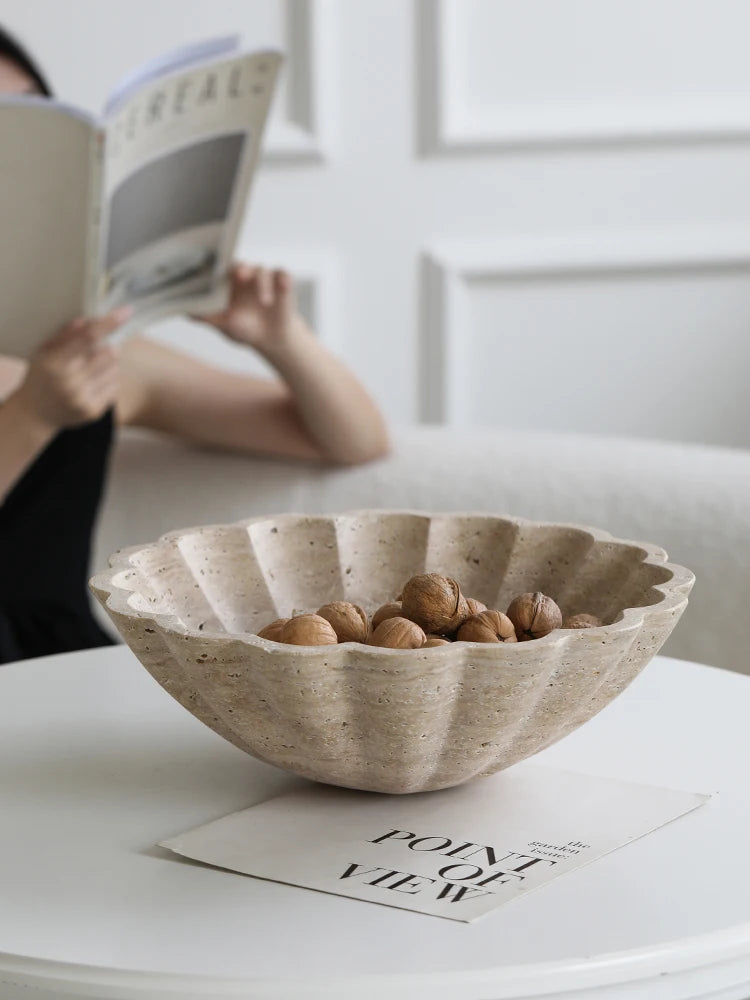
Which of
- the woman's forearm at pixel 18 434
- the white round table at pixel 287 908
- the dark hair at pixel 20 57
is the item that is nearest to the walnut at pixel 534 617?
the white round table at pixel 287 908

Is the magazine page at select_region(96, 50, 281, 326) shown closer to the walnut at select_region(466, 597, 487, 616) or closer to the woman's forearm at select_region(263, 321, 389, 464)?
the woman's forearm at select_region(263, 321, 389, 464)

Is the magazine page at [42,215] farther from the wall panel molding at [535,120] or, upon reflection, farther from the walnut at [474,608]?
the wall panel molding at [535,120]

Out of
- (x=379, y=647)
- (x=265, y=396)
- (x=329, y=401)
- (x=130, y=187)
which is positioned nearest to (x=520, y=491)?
(x=329, y=401)

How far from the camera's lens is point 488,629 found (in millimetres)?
619

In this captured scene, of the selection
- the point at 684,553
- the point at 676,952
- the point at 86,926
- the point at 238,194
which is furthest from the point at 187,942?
the point at 238,194

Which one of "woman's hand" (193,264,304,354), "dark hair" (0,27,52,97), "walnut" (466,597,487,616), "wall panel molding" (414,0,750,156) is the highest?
"wall panel molding" (414,0,750,156)

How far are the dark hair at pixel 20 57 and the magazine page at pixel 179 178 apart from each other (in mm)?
275

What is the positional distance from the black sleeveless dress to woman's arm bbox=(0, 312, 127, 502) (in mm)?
159

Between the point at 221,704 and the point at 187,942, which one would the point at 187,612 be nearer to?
the point at 221,704

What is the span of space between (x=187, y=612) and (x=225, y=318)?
0.78m

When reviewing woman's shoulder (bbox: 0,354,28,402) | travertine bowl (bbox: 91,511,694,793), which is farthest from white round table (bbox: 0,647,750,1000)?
woman's shoulder (bbox: 0,354,28,402)

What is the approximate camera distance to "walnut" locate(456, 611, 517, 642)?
618 mm

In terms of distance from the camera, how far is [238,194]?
53.0 inches

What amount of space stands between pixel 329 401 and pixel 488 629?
2.87 feet
